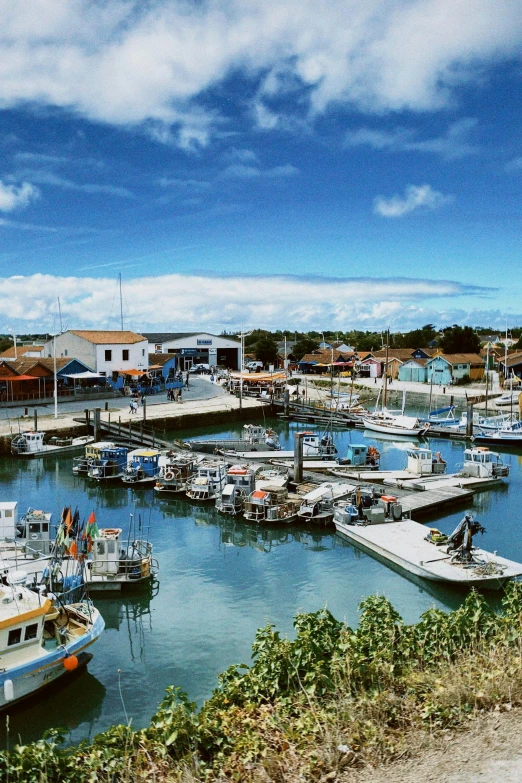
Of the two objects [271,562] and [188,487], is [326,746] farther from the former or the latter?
[188,487]

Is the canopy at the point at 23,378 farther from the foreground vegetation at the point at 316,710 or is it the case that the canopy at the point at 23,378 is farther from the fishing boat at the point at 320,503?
the foreground vegetation at the point at 316,710

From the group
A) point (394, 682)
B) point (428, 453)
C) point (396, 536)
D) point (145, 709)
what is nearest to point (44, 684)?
point (145, 709)

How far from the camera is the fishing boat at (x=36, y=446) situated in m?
45.9

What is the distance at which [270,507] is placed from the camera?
29.3 m

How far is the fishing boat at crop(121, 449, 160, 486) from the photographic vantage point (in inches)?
1480

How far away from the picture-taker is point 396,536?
1013 inches

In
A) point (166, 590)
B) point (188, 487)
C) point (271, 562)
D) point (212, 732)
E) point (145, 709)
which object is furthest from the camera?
point (188, 487)

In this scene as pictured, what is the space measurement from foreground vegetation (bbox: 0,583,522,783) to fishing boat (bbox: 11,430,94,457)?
37.6m

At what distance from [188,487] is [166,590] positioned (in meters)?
12.2

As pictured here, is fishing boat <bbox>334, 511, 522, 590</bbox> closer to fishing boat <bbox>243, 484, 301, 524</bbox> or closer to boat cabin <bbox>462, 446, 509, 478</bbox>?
fishing boat <bbox>243, 484, 301, 524</bbox>

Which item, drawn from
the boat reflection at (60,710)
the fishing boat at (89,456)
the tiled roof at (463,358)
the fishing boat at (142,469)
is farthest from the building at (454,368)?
the boat reflection at (60,710)

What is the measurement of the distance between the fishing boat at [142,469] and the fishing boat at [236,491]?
7193 millimetres

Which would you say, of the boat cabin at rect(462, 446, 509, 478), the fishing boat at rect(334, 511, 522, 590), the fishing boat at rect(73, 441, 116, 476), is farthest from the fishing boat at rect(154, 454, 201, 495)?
the boat cabin at rect(462, 446, 509, 478)

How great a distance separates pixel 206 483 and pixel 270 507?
516 cm
